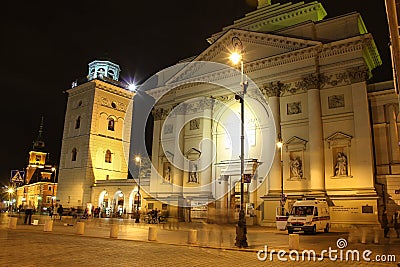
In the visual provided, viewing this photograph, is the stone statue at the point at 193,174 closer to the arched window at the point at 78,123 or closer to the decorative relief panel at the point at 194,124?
the decorative relief panel at the point at 194,124

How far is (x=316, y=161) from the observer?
3002 centimetres

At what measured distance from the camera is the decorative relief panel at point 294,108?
1283 inches

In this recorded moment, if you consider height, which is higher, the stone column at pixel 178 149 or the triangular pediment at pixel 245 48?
the triangular pediment at pixel 245 48

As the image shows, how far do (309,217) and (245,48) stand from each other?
19179mm

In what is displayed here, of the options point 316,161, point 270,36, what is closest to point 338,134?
point 316,161

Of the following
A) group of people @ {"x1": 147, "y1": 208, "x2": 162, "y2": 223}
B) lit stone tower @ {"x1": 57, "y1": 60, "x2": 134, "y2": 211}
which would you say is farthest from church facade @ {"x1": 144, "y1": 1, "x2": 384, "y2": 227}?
lit stone tower @ {"x1": 57, "y1": 60, "x2": 134, "y2": 211}

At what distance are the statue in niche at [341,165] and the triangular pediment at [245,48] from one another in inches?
383

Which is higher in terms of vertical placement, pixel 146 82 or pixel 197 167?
pixel 146 82

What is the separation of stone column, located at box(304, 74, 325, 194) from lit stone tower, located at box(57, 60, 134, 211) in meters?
28.2

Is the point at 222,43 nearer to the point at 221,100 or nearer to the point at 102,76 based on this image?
the point at 221,100

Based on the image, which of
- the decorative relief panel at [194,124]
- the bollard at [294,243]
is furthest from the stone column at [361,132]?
the decorative relief panel at [194,124]

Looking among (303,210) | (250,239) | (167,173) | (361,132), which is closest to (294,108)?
(361,132)

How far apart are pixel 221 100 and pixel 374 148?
49.7 ft

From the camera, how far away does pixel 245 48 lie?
36.7 metres
